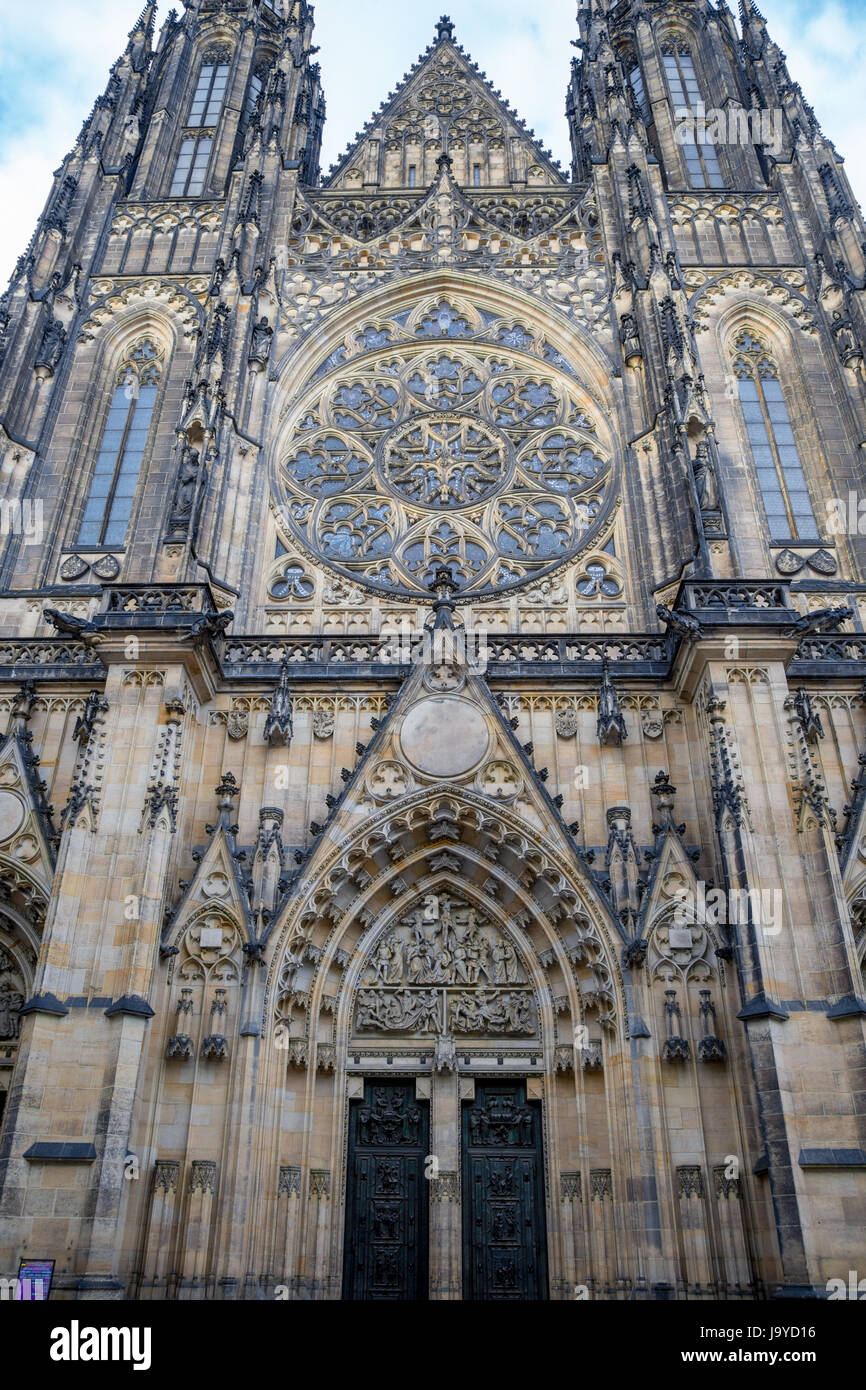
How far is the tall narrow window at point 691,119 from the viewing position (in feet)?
66.6

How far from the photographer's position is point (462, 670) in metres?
13.3

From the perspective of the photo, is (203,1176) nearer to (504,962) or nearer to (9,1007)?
(9,1007)

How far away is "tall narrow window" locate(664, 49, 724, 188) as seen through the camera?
20.3 m

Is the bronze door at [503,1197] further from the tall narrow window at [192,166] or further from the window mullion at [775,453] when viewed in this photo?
the tall narrow window at [192,166]

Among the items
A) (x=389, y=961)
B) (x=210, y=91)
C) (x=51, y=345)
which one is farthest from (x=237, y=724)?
(x=210, y=91)

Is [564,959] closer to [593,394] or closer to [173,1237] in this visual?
[173,1237]

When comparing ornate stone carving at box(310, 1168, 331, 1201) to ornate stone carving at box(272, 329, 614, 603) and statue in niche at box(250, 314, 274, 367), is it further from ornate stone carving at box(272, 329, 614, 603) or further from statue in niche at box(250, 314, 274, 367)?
statue in niche at box(250, 314, 274, 367)

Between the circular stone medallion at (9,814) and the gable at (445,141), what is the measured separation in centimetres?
1373

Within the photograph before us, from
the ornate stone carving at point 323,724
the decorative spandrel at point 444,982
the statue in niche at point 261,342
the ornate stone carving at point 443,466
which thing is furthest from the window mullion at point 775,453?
the statue in niche at point 261,342

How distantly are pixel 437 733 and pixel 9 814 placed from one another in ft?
17.5

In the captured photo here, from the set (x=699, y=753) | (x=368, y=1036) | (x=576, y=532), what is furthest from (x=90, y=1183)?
(x=576, y=532)
